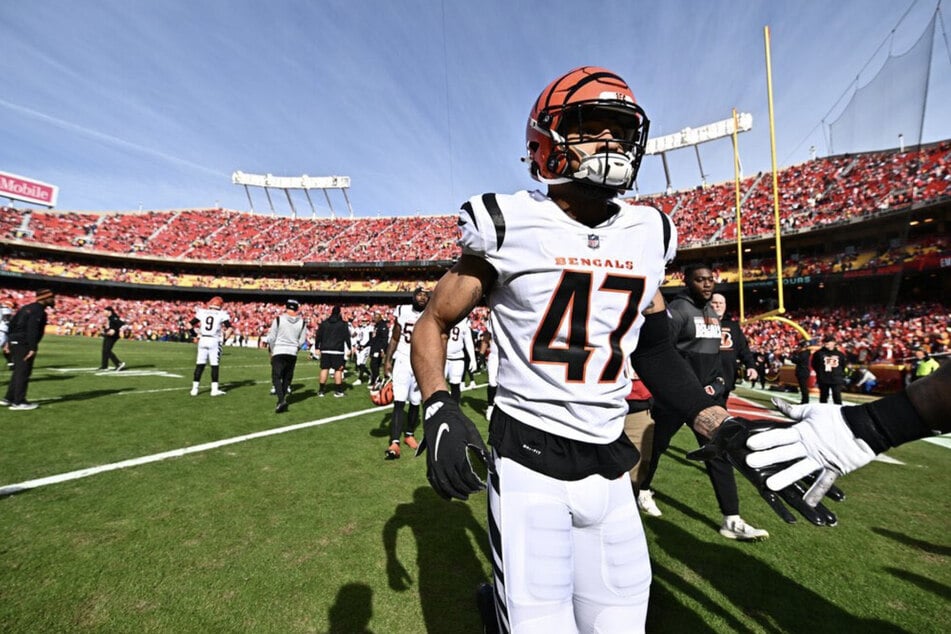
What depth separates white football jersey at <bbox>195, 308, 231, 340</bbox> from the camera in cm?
911

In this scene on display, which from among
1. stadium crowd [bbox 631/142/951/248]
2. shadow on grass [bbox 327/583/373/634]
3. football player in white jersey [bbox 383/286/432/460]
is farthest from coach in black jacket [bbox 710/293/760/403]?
stadium crowd [bbox 631/142/951/248]

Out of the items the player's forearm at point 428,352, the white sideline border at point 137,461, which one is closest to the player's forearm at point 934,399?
the player's forearm at point 428,352

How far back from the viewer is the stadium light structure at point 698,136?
126 feet

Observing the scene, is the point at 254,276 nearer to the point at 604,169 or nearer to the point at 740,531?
the point at 740,531

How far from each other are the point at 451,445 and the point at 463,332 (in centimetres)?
658

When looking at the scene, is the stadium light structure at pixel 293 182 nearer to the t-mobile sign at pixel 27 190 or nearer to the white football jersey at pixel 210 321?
the t-mobile sign at pixel 27 190

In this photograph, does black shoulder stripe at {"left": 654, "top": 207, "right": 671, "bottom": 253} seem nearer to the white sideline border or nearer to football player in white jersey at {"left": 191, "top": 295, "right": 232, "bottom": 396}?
the white sideline border

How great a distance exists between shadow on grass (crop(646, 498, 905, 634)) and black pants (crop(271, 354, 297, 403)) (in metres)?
6.79

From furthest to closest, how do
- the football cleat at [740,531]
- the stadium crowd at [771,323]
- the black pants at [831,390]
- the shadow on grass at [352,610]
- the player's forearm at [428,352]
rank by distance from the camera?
the stadium crowd at [771,323] → the black pants at [831,390] → the football cleat at [740,531] → the shadow on grass at [352,610] → the player's forearm at [428,352]

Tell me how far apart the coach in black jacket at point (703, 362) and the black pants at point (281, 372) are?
645 cm

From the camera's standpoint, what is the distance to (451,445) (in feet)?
4.55

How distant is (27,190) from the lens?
44.2 m

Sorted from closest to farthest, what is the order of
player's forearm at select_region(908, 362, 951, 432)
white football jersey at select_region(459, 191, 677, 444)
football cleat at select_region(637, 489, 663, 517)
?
player's forearm at select_region(908, 362, 951, 432) < white football jersey at select_region(459, 191, 677, 444) < football cleat at select_region(637, 489, 663, 517)

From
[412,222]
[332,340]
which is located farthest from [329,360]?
[412,222]
